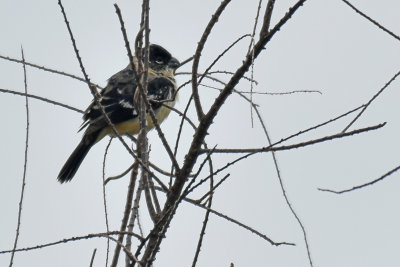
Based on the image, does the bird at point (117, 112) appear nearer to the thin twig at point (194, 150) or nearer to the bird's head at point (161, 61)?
the bird's head at point (161, 61)

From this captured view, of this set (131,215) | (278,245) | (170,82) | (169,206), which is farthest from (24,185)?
(170,82)

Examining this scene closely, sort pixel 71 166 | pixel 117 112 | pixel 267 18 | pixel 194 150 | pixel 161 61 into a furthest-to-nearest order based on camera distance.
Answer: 1. pixel 161 61
2. pixel 117 112
3. pixel 71 166
4. pixel 194 150
5. pixel 267 18

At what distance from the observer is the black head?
31.1ft

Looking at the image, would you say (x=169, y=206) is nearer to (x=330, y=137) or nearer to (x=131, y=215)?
(x=131, y=215)

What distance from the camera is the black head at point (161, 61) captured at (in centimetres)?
947

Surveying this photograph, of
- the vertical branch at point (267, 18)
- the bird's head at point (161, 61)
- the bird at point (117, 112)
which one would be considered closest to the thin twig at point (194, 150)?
the vertical branch at point (267, 18)

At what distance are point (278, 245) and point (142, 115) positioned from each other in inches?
30.2

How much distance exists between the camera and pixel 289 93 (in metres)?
3.96

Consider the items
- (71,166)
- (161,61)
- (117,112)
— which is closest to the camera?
(71,166)

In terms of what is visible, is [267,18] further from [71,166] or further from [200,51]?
[71,166]

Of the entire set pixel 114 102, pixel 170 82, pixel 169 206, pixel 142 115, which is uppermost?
pixel 170 82

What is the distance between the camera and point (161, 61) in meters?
9.51

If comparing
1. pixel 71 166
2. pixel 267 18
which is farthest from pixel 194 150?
pixel 71 166

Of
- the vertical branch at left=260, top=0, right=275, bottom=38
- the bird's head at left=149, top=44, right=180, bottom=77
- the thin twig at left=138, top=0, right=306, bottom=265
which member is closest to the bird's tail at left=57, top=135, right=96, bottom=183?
the bird's head at left=149, top=44, right=180, bottom=77
